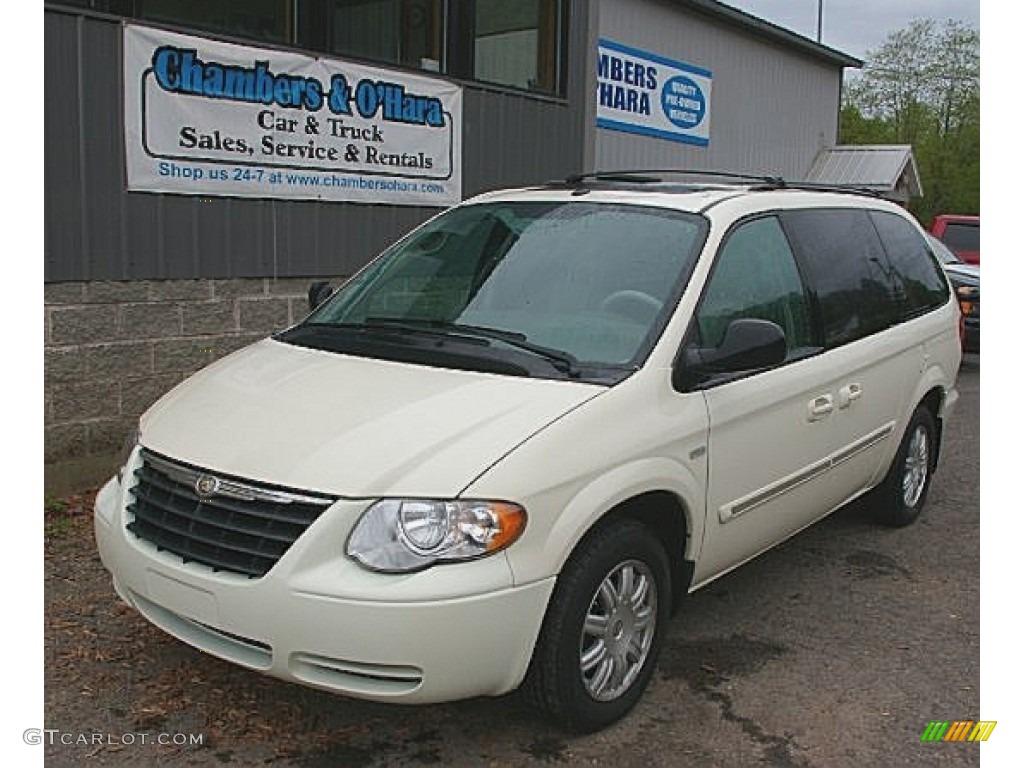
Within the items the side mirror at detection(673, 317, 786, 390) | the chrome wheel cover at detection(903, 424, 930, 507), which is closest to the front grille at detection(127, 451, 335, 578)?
the side mirror at detection(673, 317, 786, 390)

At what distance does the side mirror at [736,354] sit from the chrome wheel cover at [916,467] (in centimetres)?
246

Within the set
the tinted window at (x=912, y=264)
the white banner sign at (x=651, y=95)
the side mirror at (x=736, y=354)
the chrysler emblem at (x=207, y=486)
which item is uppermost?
the white banner sign at (x=651, y=95)

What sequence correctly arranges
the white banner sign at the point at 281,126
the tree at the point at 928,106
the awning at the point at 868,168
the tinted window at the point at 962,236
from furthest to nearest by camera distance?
the tree at the point at 928,106
the awning at the point at 868,168
the tinted window at the point at 962,236
the white banner sign at the point at 281,126

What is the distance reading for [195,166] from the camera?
6602mm

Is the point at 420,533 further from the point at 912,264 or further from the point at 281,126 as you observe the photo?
the point at 281,126

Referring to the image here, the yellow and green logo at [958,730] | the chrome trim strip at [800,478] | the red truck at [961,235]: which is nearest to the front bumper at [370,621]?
the chrome trim strip at [800,478]

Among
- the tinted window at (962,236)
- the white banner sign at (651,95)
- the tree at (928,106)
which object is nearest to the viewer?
the white banner sign at (651,95)

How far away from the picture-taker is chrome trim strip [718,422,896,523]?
4.16 metres

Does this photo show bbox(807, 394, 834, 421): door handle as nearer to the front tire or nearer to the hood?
the front tire

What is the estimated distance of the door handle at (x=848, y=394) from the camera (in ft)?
16.1

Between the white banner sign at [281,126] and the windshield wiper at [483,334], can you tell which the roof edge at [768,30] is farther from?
the windshield wiper at [483,334]

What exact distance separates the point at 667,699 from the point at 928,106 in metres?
42.9

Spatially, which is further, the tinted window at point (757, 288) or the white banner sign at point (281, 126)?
the white banner sign at point (281, 126)

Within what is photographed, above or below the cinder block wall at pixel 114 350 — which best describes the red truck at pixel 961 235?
above
